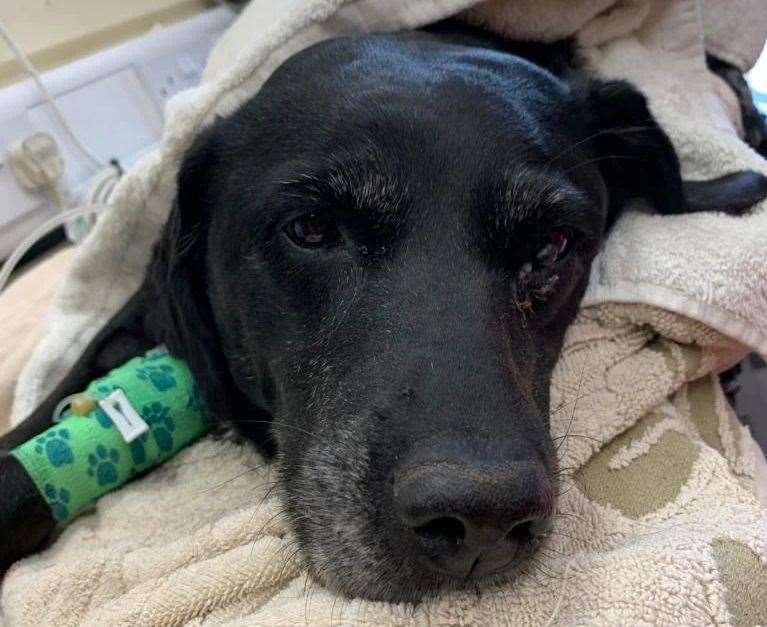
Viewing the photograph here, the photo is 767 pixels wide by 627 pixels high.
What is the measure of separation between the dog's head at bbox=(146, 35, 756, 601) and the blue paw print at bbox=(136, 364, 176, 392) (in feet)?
0.17

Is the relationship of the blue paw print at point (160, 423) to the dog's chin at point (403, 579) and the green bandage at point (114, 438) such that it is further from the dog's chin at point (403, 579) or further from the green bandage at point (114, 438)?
the dog's chin at point (403, 579)

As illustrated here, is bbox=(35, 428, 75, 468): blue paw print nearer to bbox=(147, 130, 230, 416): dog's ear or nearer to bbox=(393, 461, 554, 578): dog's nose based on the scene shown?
bbox=(147, 130, 230, 416): dog's ear

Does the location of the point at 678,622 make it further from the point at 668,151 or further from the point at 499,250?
the point at 668,151

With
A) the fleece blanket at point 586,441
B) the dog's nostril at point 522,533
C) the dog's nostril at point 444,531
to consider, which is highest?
the dog's nostril at point 444,531

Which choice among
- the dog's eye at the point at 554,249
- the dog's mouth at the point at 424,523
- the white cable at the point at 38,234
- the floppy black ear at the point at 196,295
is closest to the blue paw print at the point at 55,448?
the floppy black ear at the point at 196,295

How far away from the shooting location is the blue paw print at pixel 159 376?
55.2 inches

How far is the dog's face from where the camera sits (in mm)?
835

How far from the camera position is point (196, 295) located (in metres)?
1.43

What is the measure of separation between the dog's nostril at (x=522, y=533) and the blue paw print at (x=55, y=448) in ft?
2.55

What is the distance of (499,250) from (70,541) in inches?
33.0

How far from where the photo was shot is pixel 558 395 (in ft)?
4.14

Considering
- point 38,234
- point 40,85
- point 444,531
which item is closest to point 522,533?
point 444,531

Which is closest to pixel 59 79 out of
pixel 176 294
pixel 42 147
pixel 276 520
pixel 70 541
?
pixel 42 147

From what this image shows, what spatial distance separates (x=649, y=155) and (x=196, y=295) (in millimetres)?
905
